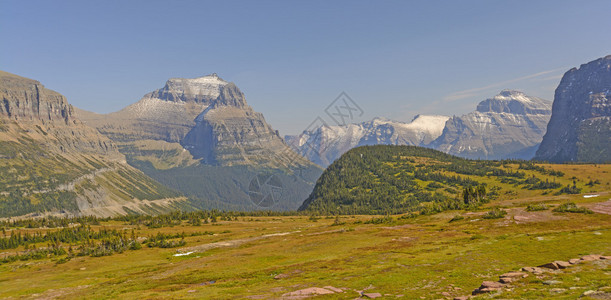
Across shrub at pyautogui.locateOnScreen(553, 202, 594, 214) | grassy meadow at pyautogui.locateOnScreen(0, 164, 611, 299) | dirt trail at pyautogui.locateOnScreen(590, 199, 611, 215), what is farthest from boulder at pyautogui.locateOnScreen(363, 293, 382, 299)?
dirt trail at pyautogui.locateOnScreen(590, 199, 611, 215)

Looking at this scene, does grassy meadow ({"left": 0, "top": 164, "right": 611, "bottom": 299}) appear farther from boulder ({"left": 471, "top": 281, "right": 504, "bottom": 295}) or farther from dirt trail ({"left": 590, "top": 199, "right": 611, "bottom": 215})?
boulder ({"left": 471, "top": 281, "right": 504, "bottom": 295})

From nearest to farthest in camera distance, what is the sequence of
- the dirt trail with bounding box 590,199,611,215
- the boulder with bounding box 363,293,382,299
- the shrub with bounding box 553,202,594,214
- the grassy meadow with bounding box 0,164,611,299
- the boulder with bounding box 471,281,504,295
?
the boulder with bounding box 471,281,504,295
the boulder with bounding box 363,293,382,299
the grassy meadow with bounding box 0,164,611,299
the dirt trail with bounding box 590,199,611,215
the shrub with bounding box 553,202,594,214

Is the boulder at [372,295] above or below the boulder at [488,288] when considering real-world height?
below

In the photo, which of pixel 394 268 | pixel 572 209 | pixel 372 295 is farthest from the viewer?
pixel 572 209

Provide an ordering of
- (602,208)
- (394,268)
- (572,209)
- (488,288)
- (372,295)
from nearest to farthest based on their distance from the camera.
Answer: (488,288)
(372,295)
(394,268)
(602,208)
(572,209)

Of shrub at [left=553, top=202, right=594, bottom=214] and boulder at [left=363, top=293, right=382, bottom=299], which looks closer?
boulder at [left=363, top=293, right=382, bottom=299]

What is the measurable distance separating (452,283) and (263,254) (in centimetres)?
5918

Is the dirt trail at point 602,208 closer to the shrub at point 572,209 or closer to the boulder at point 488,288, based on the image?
the shrub at point 572,209

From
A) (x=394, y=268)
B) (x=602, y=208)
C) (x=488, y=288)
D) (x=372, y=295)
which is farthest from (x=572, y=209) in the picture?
(x=372, y=295)

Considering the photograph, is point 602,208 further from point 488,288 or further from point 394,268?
point 488,288

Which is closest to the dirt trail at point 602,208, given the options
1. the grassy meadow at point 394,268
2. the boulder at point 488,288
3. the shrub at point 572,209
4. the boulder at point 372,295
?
the grassy meadow at point 394,268

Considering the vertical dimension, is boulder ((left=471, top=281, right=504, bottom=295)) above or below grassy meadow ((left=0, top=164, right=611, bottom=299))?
above

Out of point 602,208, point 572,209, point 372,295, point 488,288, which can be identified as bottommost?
point 602,208

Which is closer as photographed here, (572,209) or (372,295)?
(372,295)
